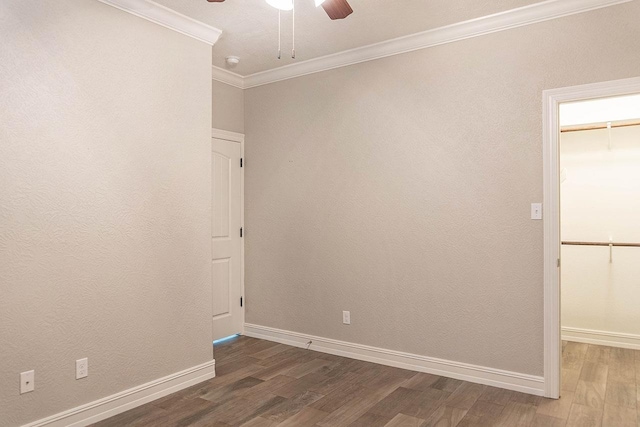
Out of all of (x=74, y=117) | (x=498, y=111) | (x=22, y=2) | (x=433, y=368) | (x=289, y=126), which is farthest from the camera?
(x=289, y=126)

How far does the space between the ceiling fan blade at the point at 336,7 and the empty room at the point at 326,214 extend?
0.04 ft

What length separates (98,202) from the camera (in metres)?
2.83

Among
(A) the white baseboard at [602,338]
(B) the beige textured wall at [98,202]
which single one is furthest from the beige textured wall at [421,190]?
(A) the white baseboard at [602,338]

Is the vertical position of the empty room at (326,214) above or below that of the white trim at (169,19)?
below

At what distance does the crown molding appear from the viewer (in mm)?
4402

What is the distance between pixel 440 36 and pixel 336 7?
5.32 feet

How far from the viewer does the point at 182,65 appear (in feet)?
11.0

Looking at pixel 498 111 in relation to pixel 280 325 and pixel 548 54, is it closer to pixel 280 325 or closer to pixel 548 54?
pixel 548 54

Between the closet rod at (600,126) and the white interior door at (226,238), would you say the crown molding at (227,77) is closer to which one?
the white interior door at (226,238)

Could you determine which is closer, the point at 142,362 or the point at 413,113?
the point at 142,362

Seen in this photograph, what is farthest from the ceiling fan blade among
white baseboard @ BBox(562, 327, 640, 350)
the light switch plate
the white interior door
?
white baseboard @ BBox(562, 327, 640, 350)

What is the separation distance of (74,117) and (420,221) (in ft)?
8.35

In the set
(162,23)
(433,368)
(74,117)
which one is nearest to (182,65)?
(162,23)

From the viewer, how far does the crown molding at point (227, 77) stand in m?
4.40
